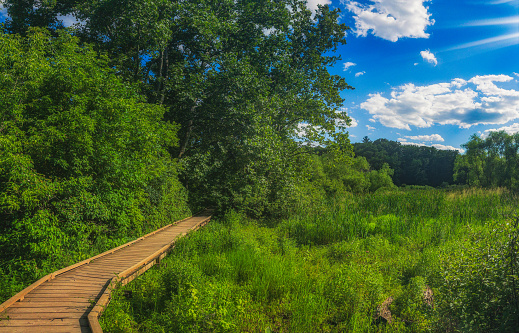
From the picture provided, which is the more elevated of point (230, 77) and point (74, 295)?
point (230, 77)

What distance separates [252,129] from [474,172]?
166 ft

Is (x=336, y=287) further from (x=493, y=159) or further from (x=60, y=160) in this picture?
(x=493, y=159)

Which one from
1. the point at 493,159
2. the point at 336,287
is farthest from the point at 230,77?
the point at 493,159

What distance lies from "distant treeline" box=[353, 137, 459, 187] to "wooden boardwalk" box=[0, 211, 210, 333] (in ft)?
225

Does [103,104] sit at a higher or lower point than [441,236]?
higher

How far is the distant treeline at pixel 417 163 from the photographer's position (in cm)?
7081

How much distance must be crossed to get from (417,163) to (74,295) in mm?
83095

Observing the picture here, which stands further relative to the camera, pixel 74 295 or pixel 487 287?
pixel 74 295

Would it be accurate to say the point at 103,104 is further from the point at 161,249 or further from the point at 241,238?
the point at 241,238

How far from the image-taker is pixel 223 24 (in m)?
14.9

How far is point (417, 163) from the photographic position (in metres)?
73.4

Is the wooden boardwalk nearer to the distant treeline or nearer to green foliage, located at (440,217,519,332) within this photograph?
green foliage, located at (440,217,519,332)

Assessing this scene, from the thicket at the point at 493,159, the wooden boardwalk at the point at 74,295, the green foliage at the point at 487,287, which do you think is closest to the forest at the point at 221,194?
the green foliage at the point at 487,287

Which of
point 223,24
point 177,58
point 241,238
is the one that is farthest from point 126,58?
point 241,238
